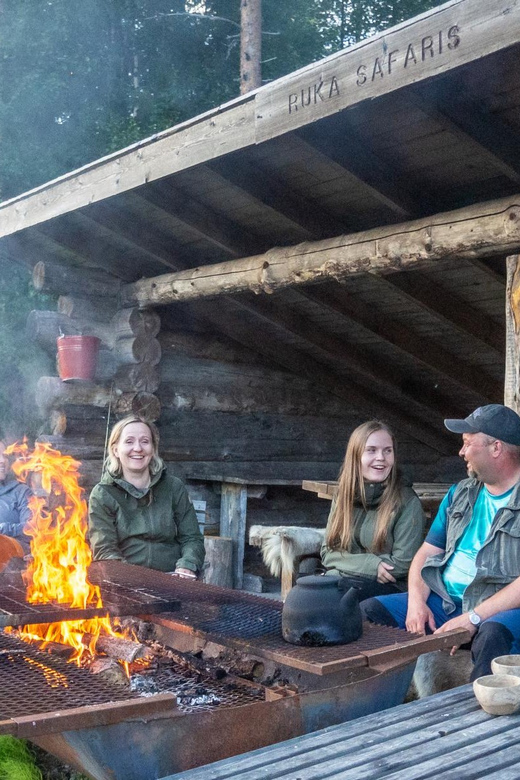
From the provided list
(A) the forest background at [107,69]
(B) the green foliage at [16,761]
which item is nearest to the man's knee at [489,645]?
(B) the green foliage at [16,761]

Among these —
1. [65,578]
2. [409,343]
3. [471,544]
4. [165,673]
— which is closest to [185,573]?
[65,578]

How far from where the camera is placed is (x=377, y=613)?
151 inches

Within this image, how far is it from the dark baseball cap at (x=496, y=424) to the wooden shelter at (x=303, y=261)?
58 centimetres

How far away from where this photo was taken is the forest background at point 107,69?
11086 mm

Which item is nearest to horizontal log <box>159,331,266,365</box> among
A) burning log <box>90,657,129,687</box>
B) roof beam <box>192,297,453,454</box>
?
roof beam <box>192,297,453,454</box>

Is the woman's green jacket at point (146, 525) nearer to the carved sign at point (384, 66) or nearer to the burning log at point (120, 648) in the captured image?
the burning log at point (120, 648)

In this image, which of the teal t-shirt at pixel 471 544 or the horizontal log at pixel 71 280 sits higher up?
the horizontal log at pixel 71 280

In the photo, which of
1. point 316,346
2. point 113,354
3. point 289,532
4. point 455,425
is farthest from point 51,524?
point 316,346

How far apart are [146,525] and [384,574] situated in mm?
1367

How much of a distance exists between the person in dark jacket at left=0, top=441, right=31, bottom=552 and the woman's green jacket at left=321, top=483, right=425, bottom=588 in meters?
2.58

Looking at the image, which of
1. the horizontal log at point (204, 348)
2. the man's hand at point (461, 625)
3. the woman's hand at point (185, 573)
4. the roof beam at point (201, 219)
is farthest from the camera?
the horizontal log at point (204, 348)

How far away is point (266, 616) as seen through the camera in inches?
136

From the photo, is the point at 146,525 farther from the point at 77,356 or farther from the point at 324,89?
the point at 324,89

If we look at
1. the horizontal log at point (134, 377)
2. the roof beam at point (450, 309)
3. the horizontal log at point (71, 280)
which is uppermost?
the horizontal log at point (71, 280)
